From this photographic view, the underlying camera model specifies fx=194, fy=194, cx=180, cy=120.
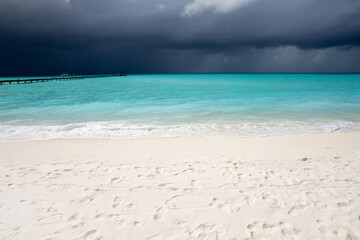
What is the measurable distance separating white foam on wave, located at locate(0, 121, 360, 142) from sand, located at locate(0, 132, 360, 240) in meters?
2.14

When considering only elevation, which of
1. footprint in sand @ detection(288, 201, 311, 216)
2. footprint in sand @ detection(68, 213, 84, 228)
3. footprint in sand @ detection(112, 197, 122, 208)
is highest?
footprint in sand @ detection(288, 201, 311, 216)

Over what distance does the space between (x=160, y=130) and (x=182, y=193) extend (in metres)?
6.18

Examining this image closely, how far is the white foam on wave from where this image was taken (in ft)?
30.7

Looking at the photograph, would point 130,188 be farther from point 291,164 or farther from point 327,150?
point 327,150

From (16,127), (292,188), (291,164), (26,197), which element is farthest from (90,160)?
(16,127)

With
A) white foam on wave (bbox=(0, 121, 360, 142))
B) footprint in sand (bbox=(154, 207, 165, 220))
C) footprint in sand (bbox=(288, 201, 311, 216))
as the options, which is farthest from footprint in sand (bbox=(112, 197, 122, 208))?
white foam on wave (bbox=(0, 121, 360, 142))

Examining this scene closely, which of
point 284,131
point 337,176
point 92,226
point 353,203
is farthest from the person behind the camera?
point 284,131

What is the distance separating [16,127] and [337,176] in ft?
47.7

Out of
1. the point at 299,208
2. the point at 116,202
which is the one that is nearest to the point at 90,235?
the point at 116,202

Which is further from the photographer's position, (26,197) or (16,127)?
(16,127)

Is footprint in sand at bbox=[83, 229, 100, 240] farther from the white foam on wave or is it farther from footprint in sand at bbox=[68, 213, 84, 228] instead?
the white foam on wave

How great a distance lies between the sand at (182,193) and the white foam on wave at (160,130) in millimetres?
2136

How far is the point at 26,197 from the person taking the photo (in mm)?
4180

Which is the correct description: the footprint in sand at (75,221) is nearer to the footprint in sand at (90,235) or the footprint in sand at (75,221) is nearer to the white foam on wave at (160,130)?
the footprint in sand at (90,235)
